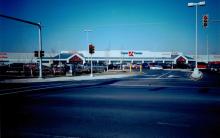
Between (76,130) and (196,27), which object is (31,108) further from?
(196,27)

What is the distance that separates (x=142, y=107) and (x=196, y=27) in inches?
819

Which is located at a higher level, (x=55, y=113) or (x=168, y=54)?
(x=168, y=54)

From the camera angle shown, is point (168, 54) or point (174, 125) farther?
point (168, 54)

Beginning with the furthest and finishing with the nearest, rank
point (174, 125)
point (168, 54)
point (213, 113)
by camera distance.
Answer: point (168, 54)
point (213, 113)
point (174, 125)

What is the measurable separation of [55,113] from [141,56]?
9259cm

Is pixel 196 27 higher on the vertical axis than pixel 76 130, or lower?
higher

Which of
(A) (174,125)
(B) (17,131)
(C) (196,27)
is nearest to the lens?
(B) (17,131)

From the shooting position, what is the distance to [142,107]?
8.30m

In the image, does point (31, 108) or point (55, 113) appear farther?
point (31, 108)

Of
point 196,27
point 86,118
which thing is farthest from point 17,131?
point 196,27

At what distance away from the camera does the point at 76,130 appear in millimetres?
5508

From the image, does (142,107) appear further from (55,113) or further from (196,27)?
(196,27)

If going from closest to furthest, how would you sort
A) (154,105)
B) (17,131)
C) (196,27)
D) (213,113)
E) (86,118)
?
(17,131) < (86,118) < (213,113) < (154,105) < (196,27)

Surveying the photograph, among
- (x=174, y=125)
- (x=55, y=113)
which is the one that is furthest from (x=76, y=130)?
(x=174, y=125)
